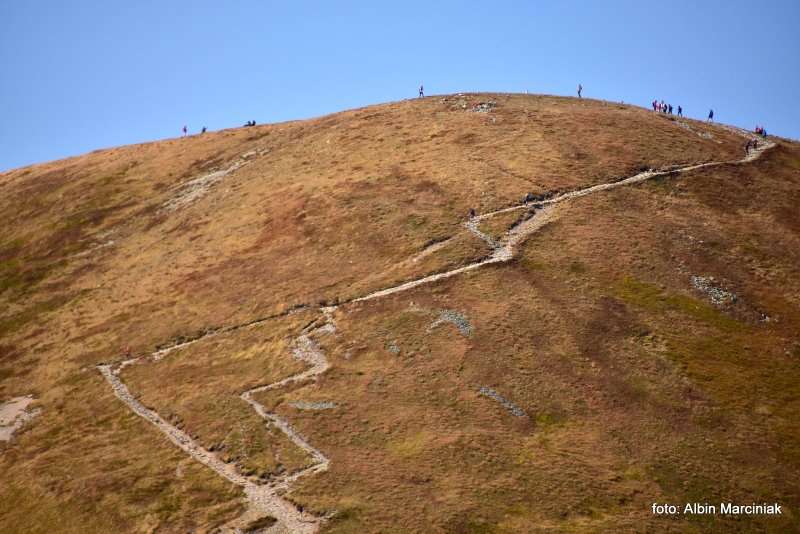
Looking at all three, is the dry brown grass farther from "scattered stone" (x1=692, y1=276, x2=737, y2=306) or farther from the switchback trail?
"scattered stone" (x1=692, y1=276, x2=737, y2=306)

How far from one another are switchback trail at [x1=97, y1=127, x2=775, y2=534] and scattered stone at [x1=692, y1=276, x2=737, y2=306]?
1892 cm

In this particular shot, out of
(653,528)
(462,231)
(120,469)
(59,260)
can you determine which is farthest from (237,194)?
(653,528)

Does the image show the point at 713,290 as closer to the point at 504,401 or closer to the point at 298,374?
the point at 504,401

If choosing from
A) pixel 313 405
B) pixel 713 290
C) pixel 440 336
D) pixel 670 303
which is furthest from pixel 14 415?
pixel 713 290

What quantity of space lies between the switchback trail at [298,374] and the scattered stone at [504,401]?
48.1 feet

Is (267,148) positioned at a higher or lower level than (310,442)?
higher

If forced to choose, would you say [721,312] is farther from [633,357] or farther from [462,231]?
[462,231]

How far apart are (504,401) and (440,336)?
1070cm

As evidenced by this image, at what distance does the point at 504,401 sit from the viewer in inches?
2482

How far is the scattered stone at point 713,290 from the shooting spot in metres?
76.2

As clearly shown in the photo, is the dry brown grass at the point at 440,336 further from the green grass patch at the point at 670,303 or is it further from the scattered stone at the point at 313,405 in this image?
the scattered stone at the point at 313,405

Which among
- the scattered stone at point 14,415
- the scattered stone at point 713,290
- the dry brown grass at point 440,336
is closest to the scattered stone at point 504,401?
the dry brown grass at point 440,336

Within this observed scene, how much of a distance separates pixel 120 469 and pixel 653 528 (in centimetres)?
4327

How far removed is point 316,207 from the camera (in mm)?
102688
